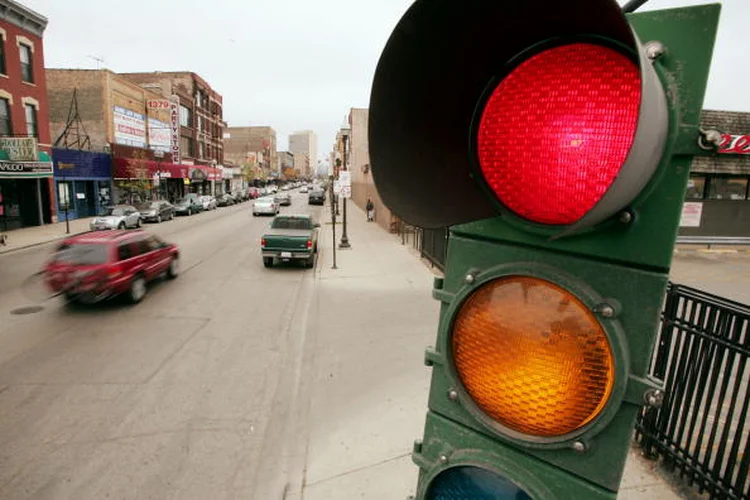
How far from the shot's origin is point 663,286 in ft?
3.00

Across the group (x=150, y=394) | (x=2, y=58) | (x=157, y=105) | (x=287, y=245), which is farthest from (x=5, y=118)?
(x=150, y=394)

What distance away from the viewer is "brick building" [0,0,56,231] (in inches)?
877

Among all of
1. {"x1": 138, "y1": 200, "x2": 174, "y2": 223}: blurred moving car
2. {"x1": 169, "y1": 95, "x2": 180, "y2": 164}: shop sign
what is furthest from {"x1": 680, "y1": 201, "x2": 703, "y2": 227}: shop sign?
{"x1": 169, "y1": 95, "x2": 180, "y2": 164}: shop sign

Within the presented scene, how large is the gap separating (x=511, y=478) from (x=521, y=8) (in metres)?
1.19

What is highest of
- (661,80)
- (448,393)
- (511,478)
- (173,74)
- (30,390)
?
(173,74)

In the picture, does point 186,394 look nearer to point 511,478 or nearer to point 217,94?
point 511,478

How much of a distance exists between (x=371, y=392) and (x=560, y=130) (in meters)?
5.81

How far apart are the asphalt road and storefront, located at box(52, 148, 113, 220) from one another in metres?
19.6

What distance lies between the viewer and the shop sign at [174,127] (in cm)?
4232

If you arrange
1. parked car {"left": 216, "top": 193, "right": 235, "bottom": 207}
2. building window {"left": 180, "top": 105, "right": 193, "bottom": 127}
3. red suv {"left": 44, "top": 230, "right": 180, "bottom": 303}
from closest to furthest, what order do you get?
red suv {"left": 44, "top": 230, "right": 180, "bottom": 303} < parked car {"left": 216, "top": 193, "right": 235, "bottom": 207} < building window {"left": 180, "top": 105, "right": 193, "bottom": 127}

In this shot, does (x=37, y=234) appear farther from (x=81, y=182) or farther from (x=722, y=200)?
(x=722, y=200)

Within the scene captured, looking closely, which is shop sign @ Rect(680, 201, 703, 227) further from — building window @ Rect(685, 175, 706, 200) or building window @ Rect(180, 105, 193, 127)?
building window @ Rect(180, 105, 193, 127)

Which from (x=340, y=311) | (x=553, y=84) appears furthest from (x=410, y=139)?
(x=340, y=311)

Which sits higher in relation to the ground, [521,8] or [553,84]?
[521,8]
